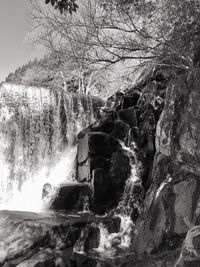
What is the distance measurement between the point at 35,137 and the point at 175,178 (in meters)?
9.13

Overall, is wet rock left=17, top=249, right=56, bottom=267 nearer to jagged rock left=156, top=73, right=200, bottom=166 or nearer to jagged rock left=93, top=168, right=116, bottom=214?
jagged rock left=156, top=73, right=200, bottom=166

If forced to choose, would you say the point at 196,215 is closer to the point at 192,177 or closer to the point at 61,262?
the point at 192,177

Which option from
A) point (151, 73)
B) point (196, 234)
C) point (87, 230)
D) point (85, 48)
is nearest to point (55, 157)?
point (151, 73)

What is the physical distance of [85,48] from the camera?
7.31 meters

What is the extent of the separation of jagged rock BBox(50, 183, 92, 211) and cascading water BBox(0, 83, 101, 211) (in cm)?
217

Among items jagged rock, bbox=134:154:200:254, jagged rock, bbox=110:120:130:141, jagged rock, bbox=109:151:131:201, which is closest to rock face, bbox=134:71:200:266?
jagged rock, bbox=134:154:200:254

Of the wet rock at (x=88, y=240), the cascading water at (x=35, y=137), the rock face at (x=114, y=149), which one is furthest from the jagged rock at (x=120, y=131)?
→ the wet rock at (x=88, y=240)

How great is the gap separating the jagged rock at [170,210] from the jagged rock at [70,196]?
3.37 m

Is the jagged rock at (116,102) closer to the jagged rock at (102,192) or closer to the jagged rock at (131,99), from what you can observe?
the jagged rock at (131,99)

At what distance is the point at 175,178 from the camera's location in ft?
23.9

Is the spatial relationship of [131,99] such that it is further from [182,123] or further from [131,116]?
[182,123]

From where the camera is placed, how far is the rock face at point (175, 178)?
20.8 ft

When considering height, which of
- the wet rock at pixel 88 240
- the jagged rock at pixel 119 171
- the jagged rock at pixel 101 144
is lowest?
the wet rock at pixel 88 240

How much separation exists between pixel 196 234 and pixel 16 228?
4365 mm
